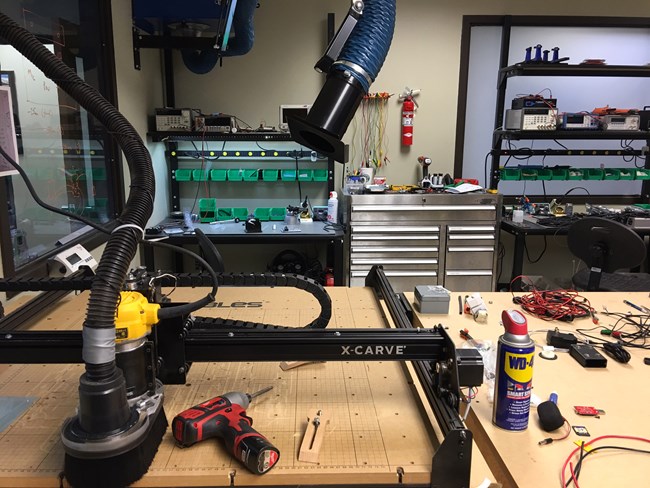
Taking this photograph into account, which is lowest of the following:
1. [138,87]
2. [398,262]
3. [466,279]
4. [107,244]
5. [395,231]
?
[466,279]

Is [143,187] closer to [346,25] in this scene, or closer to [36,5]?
[346,25]

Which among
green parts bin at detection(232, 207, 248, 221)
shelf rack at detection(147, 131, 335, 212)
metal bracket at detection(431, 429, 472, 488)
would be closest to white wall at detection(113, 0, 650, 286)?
shelf rack at detection(147, 131, 335, 212)

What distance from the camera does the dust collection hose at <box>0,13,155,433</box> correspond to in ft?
2.36

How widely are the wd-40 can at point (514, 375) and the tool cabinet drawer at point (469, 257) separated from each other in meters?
2.39

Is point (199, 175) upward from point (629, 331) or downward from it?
A: upward

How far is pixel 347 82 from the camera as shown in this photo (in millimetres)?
891

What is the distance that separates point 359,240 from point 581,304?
1703 millimetres

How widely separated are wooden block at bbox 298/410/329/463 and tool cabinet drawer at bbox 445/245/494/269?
2.55 metres

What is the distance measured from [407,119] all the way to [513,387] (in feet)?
9.92

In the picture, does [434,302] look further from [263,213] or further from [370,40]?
[263,213]

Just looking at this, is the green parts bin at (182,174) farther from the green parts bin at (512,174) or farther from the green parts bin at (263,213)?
the green parts bin at (512,174)

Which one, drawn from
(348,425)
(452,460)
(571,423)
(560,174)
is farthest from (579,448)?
(560,174)

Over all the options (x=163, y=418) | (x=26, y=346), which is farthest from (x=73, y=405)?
(x=163, y=418)

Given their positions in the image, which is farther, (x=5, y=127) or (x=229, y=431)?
(x=5, y=127)
